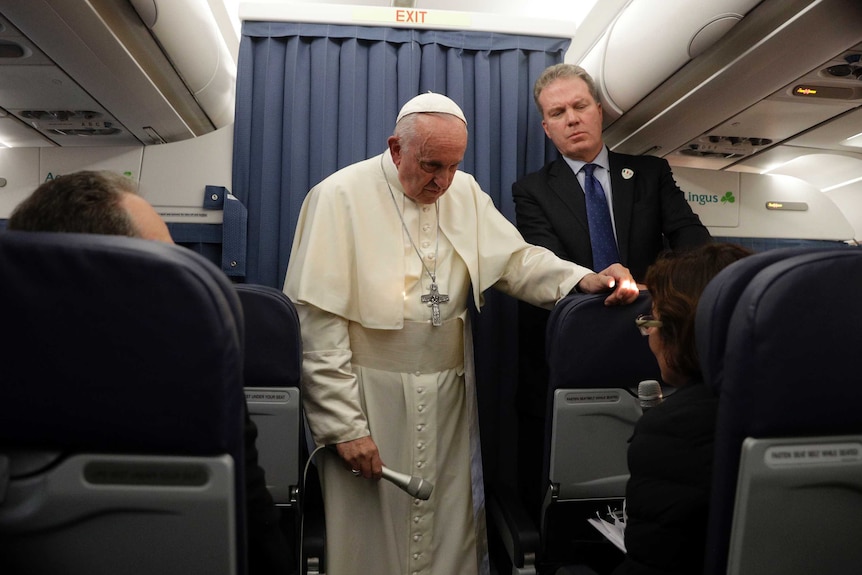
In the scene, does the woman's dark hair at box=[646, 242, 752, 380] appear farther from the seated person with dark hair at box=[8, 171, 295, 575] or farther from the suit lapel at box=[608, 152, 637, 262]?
the suit lapel at box=[608, 152, 637, 262]

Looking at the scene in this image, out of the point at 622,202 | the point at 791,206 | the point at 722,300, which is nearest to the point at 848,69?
the point at 622,202

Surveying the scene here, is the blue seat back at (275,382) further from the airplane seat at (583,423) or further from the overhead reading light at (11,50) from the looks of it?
the overhead reading light at (11,50)

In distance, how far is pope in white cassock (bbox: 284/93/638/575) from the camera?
7.47 ft

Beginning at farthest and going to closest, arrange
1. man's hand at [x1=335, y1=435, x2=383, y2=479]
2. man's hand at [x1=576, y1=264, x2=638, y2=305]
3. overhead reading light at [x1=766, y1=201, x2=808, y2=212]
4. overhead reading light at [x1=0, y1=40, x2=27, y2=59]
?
overhead reading light at [x1=766, y1=201, x2=808, y2=212] < overhead reading light at [x1=0, y1=40, x2=27, y2=59] < man's hand at [x1=335, y1=435, x2=383, y2=479] < man's hand at [x1=576, y1=264, x2=638, y2=305]

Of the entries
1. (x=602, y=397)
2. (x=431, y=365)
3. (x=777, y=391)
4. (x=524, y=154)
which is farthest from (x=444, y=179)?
(x=777, y=391)

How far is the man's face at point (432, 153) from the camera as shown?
7.41 ft

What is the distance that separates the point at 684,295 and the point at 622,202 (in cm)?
139

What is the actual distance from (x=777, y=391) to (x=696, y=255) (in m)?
0.57

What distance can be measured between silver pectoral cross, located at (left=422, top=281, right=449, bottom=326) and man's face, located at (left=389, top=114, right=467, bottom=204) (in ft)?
1.21

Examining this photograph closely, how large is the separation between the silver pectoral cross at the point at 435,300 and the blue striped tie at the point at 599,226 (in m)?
0.78

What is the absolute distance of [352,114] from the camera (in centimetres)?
323

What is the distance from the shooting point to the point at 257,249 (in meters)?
3.17

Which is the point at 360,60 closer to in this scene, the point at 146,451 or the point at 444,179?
the point at 444,179

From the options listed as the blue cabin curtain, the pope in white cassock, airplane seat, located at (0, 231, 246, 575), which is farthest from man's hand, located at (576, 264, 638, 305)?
airplane seat, located at (0, 231, 246, 575)
